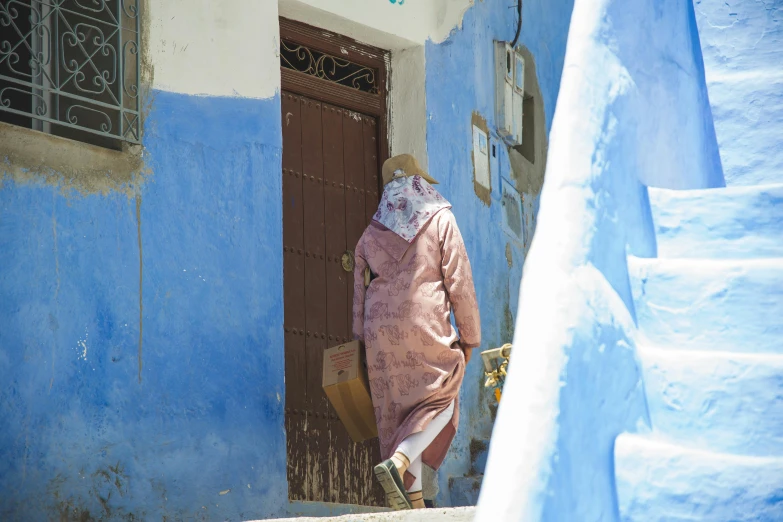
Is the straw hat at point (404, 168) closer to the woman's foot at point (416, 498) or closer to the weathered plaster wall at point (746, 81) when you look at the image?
the woman's foot at point (416, 498)

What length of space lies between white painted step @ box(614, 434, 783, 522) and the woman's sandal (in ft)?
8.15

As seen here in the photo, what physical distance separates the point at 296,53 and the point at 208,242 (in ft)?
5.26

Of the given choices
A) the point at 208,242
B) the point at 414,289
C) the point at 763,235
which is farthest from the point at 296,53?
the point at 763,235

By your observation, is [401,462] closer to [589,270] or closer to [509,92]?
[589,270]

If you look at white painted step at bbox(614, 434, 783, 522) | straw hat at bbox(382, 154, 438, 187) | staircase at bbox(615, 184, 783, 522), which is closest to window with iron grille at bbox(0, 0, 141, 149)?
straw hat at bbox(382, 154, 438, 187)

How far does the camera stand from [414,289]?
5.74m

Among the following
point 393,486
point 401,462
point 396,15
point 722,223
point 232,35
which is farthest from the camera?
point 396,15

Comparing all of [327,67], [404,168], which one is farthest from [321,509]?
[327,67]

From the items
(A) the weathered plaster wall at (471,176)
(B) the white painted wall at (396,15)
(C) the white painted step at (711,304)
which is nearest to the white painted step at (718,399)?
(C) the white painted step at (711,304)

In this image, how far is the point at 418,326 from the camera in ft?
18.6

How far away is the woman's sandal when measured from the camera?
16.8 ft

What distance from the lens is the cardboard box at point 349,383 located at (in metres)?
5.82

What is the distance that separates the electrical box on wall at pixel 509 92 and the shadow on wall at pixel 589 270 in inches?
193

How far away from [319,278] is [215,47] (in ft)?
5.04
